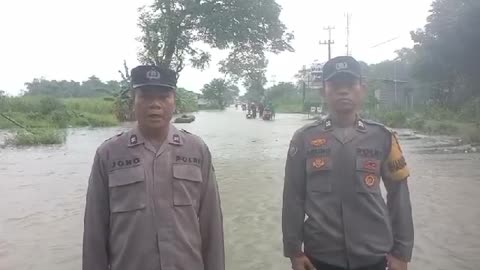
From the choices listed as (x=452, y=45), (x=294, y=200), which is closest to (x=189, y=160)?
(x=294, y=200)

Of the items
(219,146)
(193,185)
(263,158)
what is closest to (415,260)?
(193,185)

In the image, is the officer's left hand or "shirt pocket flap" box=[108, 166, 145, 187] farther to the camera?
the officer's left hand

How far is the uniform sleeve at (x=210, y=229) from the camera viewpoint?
7.22ft

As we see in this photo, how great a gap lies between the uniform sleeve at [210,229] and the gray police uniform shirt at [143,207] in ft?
0.14

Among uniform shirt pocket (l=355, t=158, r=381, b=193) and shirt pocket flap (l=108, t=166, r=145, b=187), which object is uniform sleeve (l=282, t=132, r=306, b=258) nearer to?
uniform shirt pocket (l=355, t=158, r=381, b=193)

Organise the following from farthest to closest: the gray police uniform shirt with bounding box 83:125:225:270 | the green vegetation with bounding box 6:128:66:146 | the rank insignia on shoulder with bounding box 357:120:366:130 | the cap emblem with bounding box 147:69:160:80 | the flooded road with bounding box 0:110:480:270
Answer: the green vegetation with bounding box 6:128:66:146
the flooded road with bounding box 0:110:480:270
the rank insignia on shoulder with bounding box 357:120:366:130
the cap emblem with bounding box 147:69:160:80
the gray police uniform shirt with bounding box 83:125:225:270

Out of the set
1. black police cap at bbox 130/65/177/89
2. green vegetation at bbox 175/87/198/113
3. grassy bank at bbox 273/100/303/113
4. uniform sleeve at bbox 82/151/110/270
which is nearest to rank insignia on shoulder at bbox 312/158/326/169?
black police cap at bbox 130/65/177/89

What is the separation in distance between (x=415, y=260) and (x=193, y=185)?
10.9ft

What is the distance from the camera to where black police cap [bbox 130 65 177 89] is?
2.14m

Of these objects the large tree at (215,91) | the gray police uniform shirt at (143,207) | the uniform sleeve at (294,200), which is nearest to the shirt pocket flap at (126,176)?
the gray police uniform shirt at (143,207)

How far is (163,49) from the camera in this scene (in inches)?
960

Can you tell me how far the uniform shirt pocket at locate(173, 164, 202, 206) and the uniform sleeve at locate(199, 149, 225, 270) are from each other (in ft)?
0.24

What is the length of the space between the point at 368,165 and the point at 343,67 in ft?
1.57

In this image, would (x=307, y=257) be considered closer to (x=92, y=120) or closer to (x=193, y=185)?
(x=193, y=185)
